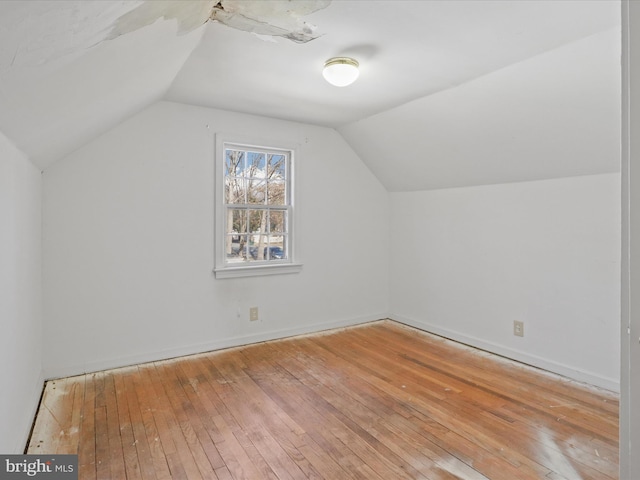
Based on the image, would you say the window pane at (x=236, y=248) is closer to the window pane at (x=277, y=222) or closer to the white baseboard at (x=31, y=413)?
the window pane at (x=277, y=222)

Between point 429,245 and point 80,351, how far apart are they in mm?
3414

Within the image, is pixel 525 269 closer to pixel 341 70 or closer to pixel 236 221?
pixel 341 70

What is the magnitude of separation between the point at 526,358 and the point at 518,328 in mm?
252

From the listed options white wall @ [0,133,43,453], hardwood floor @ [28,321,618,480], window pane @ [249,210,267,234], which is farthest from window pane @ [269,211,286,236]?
white wall @ [0,133,43,453]

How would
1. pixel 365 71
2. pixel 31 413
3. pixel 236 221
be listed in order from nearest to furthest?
pixel 31 413 → pixel 365 71 → pixel 236 221

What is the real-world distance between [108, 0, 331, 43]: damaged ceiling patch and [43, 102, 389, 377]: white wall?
5.33 ft

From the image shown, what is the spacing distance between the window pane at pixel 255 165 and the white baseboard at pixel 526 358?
2371mm

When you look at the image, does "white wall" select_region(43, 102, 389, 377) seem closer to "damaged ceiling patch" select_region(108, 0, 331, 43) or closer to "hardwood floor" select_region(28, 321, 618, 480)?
"hardwood floor" select_region(28, 321, 618, 480)

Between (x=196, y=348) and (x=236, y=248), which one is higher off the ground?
(x=236, y=248)

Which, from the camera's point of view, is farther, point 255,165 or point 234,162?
point 255,165

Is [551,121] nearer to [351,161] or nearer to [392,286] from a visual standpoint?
[351,161]

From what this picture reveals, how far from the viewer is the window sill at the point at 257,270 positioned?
11.8ft

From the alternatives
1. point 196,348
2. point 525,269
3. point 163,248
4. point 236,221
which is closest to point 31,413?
point 196,348

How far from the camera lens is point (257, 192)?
3916 mm
